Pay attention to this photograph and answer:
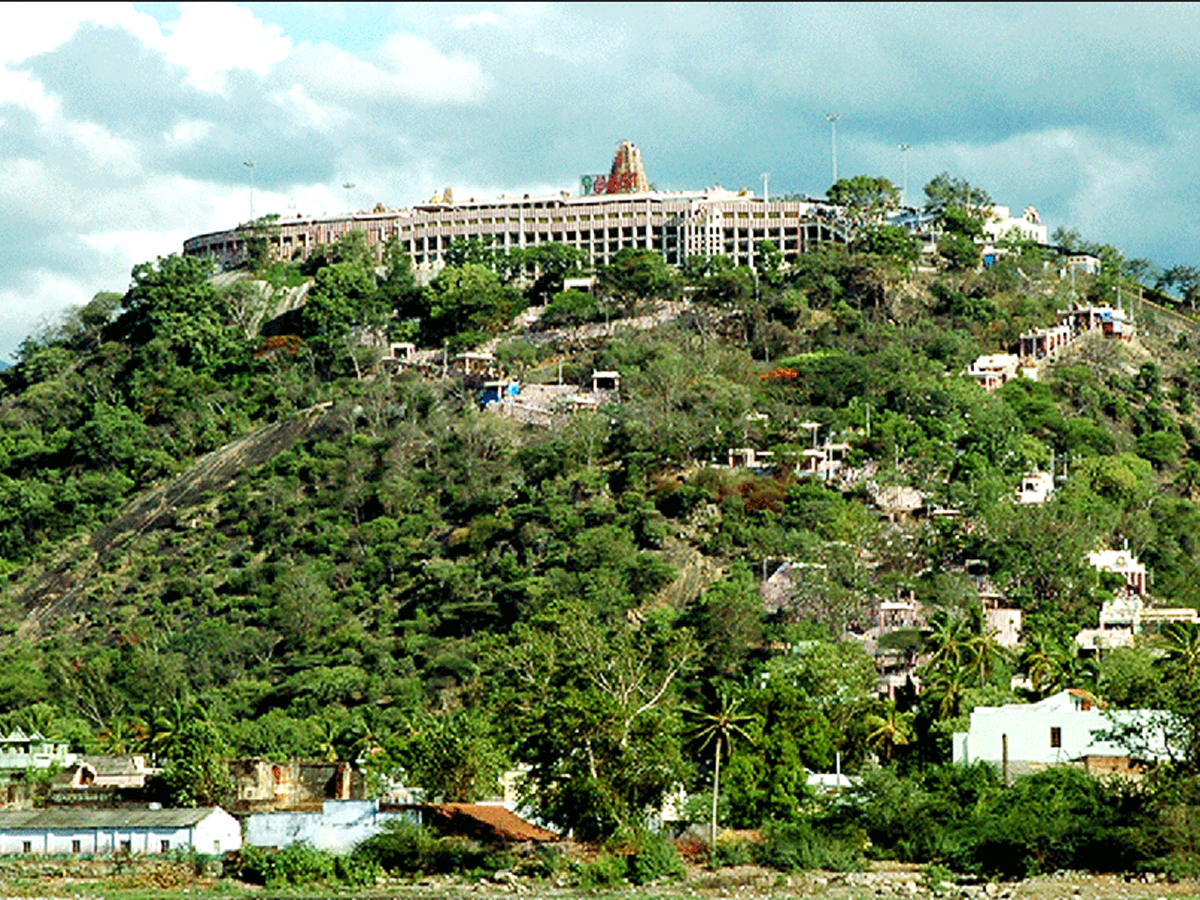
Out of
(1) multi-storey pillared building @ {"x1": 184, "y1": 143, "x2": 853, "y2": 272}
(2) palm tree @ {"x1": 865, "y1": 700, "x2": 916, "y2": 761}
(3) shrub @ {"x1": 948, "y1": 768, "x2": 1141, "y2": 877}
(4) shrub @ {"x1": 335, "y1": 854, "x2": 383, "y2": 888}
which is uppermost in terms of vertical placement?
(1) multi-storey pillared building @ {"x1": 184, "y1": 143, "x2": 853, "y2": 272}

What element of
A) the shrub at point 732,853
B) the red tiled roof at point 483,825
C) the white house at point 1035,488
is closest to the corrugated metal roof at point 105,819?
the red tiled roof at point 483,825

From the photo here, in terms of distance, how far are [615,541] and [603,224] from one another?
155 feet

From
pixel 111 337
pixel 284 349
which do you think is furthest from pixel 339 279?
pixel 111 337

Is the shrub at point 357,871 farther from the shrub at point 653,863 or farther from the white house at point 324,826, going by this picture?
the shrub at point 653,863

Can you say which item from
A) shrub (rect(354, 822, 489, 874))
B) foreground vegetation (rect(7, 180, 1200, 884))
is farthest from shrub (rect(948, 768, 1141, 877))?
shrub (rect(354, 822, 489, 874))

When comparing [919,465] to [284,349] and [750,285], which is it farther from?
[284,349]

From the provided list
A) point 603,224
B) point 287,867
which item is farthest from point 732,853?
point 603,224

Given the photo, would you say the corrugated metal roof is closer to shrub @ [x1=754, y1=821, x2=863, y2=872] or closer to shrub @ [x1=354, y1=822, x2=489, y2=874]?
shrub @ [x1=354, y1=822, x2=489, y2=874]

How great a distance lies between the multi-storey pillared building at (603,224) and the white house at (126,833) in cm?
8668

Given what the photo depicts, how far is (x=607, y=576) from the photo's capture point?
11581 centimetres

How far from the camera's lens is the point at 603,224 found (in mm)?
162375

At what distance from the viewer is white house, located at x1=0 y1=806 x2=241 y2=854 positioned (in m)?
73.1

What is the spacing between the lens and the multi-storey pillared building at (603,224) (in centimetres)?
15875

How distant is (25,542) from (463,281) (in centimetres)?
3144
